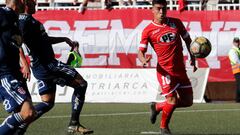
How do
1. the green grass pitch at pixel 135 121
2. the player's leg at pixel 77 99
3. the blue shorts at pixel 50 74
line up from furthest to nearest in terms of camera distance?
the green grass pitch at pixel 135 121
the player's leg at pixel 77 99
the blue shorts at pixel 50 74

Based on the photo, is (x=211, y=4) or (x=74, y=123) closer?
(x=74, y=123)

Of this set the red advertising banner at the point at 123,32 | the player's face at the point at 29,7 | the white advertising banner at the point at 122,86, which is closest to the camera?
the player's face at the point at 29,7

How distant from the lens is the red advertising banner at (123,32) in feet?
85.0

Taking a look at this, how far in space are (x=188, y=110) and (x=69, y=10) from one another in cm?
870

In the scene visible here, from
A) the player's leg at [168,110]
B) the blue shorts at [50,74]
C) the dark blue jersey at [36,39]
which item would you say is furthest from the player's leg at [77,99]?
the player's leg at [168,110]

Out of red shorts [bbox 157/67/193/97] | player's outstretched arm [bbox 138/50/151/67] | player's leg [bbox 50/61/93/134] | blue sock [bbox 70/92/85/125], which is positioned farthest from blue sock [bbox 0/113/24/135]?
red shorts [bbox 157/67/193/97]

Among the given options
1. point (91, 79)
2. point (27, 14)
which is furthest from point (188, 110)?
point (27, 14)

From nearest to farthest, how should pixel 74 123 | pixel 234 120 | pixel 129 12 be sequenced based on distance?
1. pixel 74 123
2. pixel 234 120
3. pixel 129 12

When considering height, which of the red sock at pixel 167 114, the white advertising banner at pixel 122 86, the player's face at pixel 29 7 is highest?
the player's face at pixel 29 7

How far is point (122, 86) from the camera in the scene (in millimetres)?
24609

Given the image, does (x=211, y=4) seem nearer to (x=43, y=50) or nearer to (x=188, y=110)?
(x=188, y=110)

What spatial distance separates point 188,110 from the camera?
20.0 m

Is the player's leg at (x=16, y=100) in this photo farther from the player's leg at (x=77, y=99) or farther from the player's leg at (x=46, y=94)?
the player's leg at (x=77, y=99)

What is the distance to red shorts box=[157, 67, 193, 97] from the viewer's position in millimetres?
13234
